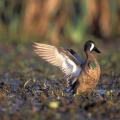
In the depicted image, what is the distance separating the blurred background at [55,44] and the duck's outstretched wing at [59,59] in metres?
0.34

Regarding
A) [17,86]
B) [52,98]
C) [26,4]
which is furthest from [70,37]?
[52,98]

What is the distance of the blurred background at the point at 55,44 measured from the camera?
773 cm

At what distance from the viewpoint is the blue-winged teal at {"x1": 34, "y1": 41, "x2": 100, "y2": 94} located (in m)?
9.21

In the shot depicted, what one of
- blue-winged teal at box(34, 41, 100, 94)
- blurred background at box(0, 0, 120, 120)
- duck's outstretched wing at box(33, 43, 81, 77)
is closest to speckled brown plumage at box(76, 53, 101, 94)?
blue-winged teal at box(34, 41, 100, 94)

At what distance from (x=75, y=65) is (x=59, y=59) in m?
0.26

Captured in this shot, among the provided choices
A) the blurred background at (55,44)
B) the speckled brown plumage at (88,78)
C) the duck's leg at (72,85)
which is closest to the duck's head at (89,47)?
the speckled brown plumage at (88,78)

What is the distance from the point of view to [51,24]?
19.6 m

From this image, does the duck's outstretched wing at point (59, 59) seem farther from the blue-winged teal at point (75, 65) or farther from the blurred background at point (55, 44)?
the blurred background at point (55, 44)

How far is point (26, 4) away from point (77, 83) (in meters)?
10.1

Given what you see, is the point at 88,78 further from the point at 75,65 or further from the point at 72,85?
the point at 72,85

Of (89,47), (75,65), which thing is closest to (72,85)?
(75,65)

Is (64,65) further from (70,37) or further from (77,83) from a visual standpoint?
(70,37)

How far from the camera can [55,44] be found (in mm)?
18938

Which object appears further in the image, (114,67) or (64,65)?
(114,67)
